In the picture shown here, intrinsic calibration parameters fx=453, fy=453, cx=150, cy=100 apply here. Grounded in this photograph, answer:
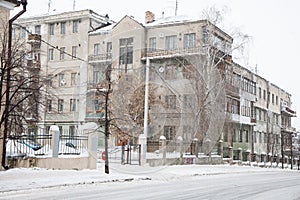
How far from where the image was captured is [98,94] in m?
21.5

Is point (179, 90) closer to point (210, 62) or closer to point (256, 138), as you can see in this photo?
point (210, 62)

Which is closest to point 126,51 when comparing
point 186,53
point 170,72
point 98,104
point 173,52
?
point 98,104

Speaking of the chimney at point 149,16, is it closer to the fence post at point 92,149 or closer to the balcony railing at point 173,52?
the balcony railing at point 173,52

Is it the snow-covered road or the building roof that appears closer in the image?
the snow-covered road

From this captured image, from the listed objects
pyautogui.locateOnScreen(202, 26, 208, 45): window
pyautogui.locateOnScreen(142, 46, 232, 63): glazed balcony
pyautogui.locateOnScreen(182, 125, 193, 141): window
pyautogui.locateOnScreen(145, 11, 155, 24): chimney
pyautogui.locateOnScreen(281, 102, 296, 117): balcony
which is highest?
pyautogui.locateOnScreen(145, 11, 155, 24): chimney

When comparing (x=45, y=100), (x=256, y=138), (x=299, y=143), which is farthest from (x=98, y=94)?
(x=299, y=143)

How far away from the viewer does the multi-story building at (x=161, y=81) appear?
21.0 m

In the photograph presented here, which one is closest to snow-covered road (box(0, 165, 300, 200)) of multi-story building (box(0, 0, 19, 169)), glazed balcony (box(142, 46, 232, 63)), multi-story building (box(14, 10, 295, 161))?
multi-story building (box(0, 0, 19, 169))

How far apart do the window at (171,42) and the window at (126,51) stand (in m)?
7.34

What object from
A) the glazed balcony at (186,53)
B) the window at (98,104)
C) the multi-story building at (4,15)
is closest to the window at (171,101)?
the window at (98,104)

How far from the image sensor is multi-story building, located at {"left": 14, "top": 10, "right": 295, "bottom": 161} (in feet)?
68.7

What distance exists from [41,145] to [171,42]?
46.1ft

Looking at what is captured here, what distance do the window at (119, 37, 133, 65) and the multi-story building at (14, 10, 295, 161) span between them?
49mm

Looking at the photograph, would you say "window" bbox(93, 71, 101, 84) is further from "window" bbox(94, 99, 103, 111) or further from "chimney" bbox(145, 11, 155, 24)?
"chimney" bbox(145, 11, 155, 24)
